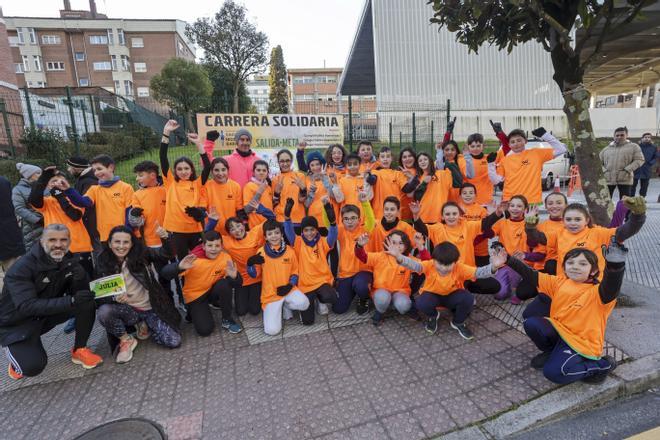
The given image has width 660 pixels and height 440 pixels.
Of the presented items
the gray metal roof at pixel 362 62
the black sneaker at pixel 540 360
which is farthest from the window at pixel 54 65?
the black sneaker at pixel 540 360

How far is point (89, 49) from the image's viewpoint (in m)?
43.5

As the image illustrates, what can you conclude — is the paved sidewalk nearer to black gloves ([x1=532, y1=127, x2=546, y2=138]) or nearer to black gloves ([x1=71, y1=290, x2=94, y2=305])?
black gloves ([x1=71, y1=290, x2=94, y2=305])

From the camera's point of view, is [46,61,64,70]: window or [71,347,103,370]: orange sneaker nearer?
[71,347,103,370]: orange sneaker

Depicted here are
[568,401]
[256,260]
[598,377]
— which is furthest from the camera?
[256,260]

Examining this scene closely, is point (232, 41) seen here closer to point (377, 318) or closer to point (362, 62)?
point (362, 62)

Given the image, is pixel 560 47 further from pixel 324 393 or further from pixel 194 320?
pixel 194 320

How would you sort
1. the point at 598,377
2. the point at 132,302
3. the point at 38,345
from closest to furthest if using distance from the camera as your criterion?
the point at 598,377
the point at 38,345
the point at 132,302

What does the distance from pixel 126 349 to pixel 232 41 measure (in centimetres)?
3024

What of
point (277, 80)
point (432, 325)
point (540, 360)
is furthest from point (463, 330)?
point (277, 80)

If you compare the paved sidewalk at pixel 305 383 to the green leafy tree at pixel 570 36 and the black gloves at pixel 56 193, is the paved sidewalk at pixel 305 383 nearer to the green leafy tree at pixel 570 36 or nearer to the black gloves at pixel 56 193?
the green leafy tree at pixel 570 36

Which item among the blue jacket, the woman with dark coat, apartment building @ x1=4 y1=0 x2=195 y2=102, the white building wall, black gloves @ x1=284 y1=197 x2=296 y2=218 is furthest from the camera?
apartment building @ x1=4 y1=0 x2=195 y2=102

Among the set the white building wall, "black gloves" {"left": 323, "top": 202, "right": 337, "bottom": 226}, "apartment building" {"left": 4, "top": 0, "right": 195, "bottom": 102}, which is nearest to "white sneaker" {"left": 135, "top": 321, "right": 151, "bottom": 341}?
"black gloves" {"left": 323, "top": 202, "right": 337, "bottom": 226}

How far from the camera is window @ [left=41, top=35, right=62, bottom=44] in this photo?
42.6m

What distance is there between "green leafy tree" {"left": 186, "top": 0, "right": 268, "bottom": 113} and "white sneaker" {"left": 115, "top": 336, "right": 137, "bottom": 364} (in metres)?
27.6
